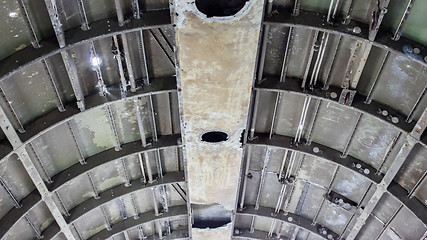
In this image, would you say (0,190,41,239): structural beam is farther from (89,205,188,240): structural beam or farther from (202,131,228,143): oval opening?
(202,131,228,143): oval opening

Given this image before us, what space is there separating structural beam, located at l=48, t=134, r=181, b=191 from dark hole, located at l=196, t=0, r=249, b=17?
193 inches

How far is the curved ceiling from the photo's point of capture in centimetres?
932

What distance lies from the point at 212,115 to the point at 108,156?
4.24 metres

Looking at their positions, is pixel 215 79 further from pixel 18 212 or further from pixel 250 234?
pixel 250 234

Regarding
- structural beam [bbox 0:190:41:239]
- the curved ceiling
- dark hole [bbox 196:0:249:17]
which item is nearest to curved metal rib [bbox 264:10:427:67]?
the curved ceiling

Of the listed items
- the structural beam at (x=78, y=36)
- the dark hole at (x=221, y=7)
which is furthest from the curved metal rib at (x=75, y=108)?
the dark hole at (x=221, y=7)

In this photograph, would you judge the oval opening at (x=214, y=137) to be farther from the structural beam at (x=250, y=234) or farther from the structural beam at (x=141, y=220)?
the structural beam at (x=250, y=234)

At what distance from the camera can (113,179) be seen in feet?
Result: 45.3

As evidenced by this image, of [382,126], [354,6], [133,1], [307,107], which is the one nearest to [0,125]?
[133,1]

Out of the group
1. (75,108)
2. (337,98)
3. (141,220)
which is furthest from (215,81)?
(141,220)

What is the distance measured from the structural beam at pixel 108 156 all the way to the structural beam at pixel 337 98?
3426 millimetres

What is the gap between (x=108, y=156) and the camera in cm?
1269

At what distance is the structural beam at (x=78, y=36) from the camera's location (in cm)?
916

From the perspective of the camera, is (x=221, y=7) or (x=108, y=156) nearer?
(x=221, y=7)
